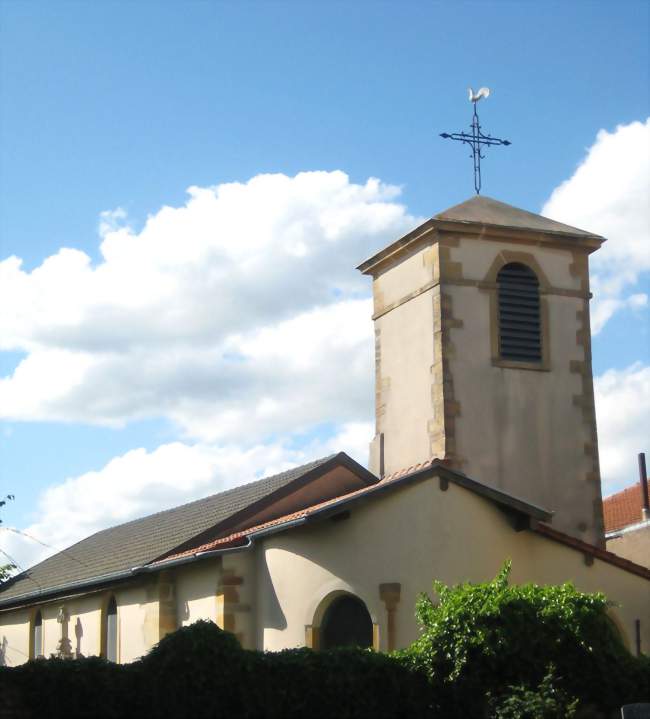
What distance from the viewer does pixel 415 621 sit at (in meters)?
18.9

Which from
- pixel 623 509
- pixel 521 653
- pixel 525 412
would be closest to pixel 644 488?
pixel 623 509

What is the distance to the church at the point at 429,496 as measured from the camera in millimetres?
19297

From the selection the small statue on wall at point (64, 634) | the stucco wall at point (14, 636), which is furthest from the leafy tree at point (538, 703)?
the stucco wall at point (14, 636)

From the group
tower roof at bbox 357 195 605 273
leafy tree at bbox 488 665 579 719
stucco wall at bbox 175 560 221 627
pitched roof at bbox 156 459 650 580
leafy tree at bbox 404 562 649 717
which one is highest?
tower roof at bbox 357 195 605 273

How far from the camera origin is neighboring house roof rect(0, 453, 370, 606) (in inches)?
951

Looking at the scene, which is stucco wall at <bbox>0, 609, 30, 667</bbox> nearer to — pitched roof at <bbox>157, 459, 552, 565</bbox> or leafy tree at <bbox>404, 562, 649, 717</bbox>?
pitched roof at <bbox>157, 459, 552, 565</bbox>

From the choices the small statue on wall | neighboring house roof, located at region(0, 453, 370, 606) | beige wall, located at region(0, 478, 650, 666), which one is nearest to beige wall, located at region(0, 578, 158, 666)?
the small statue on wall

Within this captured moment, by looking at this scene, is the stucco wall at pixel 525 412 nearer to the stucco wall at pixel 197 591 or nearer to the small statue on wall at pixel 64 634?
the stucco wall at pixel 197 591

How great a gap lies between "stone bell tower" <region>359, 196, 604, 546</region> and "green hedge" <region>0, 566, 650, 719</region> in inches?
308

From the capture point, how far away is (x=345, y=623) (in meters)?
19.4

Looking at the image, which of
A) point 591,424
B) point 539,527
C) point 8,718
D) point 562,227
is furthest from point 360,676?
point 562,227

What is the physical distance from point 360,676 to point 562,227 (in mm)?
13247

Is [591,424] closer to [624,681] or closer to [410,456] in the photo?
[410,456]

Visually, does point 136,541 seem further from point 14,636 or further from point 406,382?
point 406,382
